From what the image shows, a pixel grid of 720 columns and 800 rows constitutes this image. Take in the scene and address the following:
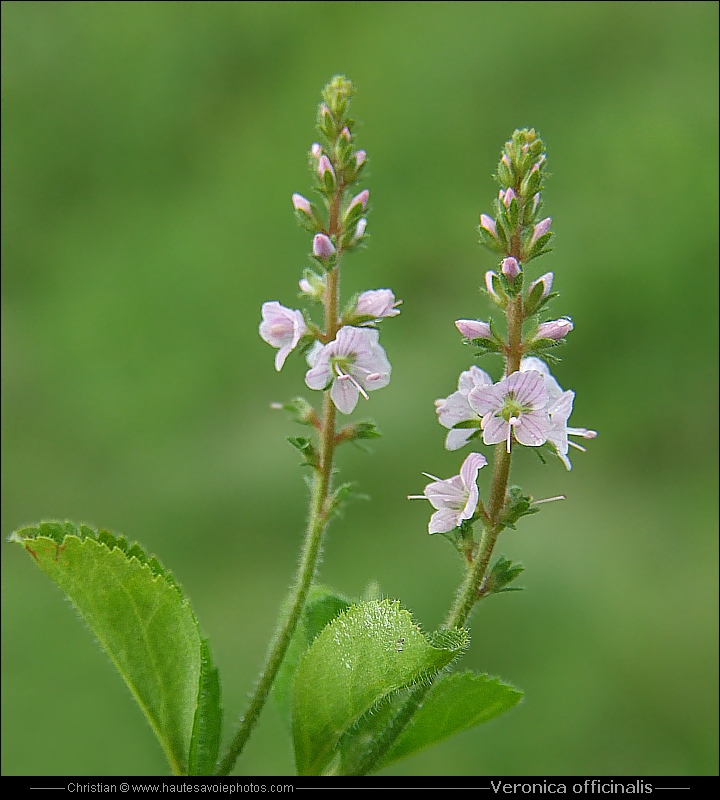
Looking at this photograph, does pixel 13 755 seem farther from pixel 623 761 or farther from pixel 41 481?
pixel 623 761

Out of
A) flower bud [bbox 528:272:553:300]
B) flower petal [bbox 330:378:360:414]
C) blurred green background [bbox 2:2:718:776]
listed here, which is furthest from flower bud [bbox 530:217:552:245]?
blurred green background [bbox 2:2:718:776]

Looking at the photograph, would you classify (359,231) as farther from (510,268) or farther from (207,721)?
(207,721)

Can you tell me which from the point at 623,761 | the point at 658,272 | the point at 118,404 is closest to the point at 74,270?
the point at 118,404

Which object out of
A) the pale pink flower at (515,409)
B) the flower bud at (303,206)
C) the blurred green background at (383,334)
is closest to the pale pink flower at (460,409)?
the pale pink flower at (515,409)

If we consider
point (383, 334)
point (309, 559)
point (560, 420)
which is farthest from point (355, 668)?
point (383, 334)

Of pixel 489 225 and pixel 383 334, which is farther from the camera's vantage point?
pixel 383 334

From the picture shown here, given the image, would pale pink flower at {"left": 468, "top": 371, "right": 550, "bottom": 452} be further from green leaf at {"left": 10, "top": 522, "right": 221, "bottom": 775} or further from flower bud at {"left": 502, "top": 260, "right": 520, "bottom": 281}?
green leaf at {"left": 10, "top": 522, "right": 221, "bottom": 775}

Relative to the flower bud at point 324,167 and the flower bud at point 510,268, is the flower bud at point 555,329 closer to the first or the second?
the flower bud at point 510,268
